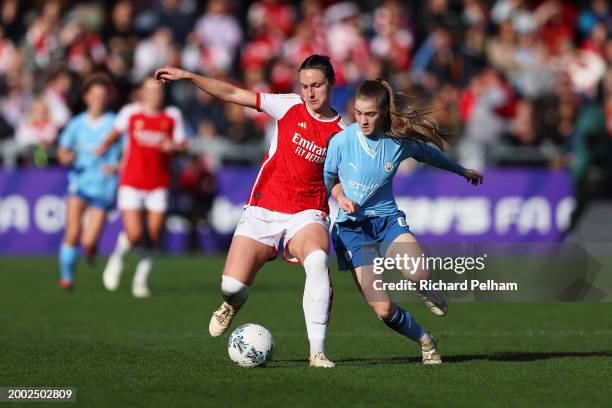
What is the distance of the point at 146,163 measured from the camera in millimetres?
15156

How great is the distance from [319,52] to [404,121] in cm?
1450

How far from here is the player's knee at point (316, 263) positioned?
879cm

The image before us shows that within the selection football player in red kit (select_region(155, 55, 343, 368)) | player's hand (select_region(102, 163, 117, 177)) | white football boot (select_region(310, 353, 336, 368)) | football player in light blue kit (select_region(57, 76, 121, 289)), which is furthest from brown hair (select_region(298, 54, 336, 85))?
football player in light blue kit (select_region(57, 76, 121, 289))

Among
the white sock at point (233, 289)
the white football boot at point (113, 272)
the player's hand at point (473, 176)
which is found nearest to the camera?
the white sock at point (233, 289)

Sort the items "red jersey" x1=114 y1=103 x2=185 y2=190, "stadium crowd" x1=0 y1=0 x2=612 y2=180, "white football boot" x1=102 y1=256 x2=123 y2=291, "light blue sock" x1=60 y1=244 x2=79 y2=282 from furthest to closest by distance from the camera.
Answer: "stadium crowd" x1=0 y1=0 x2=612 y2=180, "white football boot" x1=102 y1=256 x2=123 y2=291, "light blue sock" x1=60 y1=244 x2=79 y2=282, "red jersey" x1=114 y1=103 x2=185 y2=190

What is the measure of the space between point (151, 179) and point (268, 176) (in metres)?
6.11

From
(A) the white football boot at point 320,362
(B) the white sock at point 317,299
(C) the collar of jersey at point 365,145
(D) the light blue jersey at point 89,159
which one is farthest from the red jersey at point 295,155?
(D) the light blue jersey at point 89,159

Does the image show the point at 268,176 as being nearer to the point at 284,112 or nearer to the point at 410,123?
the point at 284,112

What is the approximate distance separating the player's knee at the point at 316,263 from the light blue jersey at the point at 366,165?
0.42 meters

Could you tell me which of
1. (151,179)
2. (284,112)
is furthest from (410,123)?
(151,179)

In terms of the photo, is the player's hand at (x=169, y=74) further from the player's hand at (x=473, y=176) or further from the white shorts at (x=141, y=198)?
the white shorts at (x=141, y=198)

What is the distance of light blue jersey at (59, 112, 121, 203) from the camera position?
15953 millimetres

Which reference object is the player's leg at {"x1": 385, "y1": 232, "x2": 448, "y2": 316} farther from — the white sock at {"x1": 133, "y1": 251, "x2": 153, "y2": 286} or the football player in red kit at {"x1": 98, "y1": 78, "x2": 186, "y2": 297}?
the white sock at {"x1": 133, "y1": 251, "x2": 153, "y2": 286}

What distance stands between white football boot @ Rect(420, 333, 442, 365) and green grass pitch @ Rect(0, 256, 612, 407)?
11 centimetres
